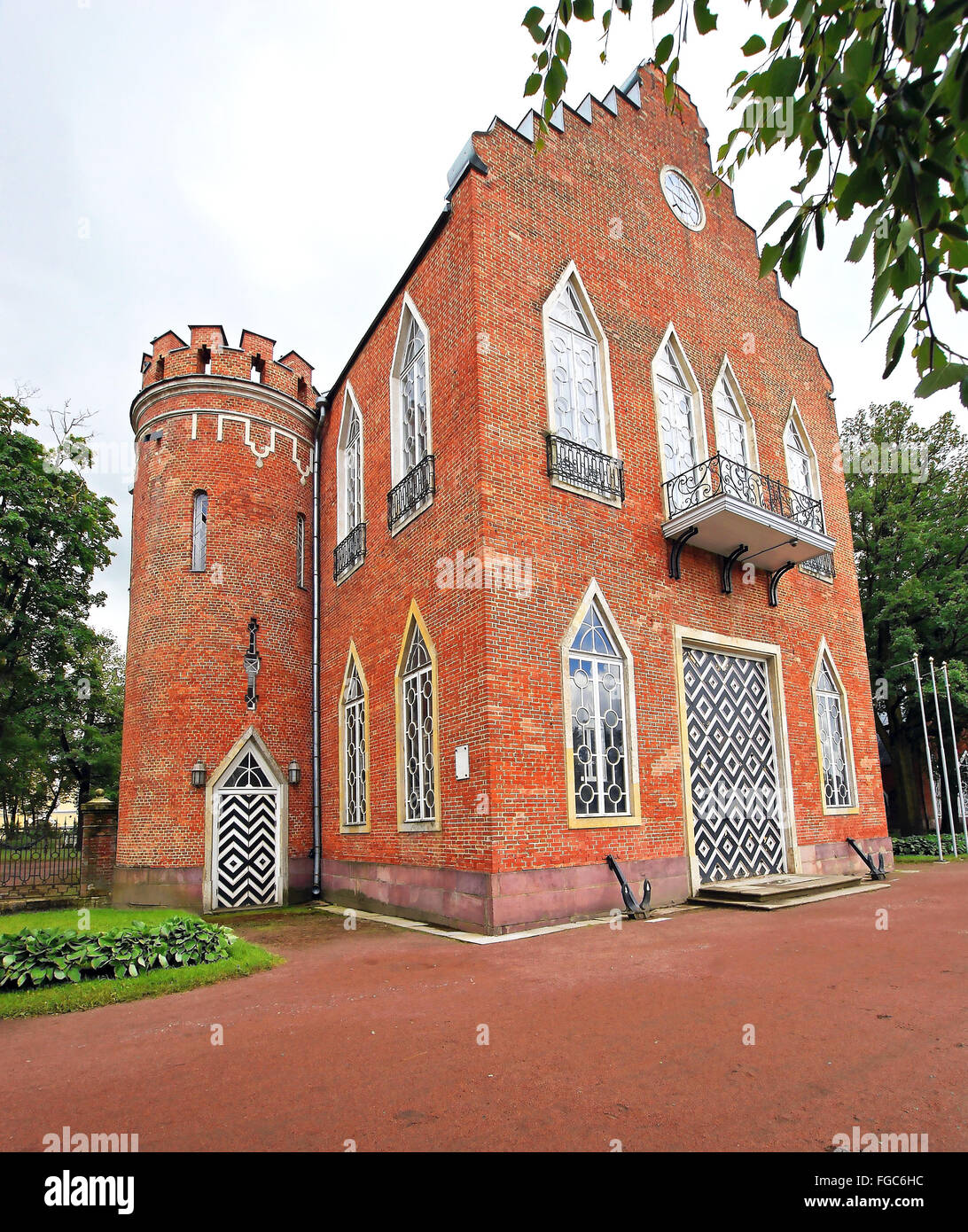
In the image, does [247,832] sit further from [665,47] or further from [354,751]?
[665,47]

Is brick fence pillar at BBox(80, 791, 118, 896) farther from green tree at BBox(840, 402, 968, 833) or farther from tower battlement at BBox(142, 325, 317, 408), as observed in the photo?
green tree at BBox(840, 402, 968, 833)

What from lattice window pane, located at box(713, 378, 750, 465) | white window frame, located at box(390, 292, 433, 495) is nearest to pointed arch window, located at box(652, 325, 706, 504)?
lattice window pane, located at box(713, 378, 750, 465)

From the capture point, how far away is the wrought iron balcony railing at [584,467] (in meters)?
11.0

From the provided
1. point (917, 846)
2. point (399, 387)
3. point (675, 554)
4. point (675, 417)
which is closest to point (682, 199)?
point (675, 417)

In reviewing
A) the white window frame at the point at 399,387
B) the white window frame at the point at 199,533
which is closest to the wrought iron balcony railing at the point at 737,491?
the white window frame at the point at 399,387

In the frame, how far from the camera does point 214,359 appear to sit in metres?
16.3

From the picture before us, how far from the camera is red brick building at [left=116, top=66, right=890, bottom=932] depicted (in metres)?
10.3

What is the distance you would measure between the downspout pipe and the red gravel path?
735 centimetres

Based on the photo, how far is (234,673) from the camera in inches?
597

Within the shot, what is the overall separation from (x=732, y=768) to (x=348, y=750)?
271 inches

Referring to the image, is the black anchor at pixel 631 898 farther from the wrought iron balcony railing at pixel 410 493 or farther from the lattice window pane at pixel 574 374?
the lattice window pane at pixel 574 374

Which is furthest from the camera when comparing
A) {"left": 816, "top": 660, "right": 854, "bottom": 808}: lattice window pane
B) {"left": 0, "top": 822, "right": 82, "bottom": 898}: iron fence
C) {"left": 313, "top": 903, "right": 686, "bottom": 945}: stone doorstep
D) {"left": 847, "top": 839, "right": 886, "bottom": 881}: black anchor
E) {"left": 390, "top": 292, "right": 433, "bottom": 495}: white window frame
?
{"left": 816, "top": 660, "right": 854, "bottom": 808}: lattice window pane

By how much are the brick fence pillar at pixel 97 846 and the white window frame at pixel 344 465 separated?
683 centimetres

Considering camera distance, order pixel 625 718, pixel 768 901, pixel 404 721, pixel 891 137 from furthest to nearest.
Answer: pixel 404 721, pixel 625 718, pixel 768 901, pixel 891 137
